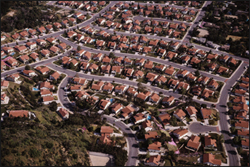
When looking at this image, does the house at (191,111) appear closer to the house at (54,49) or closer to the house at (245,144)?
the house at (245,144)

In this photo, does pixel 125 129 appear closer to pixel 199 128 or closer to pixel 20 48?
pixel 199 128

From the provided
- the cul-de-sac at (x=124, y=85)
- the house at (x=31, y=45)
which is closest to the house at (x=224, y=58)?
the cul-de-sac at (x=124, y=85)

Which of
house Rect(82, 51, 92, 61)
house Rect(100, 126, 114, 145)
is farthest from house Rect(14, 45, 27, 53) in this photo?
house Rect(100, 126, 114, 145)

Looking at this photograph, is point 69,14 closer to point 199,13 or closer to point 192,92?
point 199,13

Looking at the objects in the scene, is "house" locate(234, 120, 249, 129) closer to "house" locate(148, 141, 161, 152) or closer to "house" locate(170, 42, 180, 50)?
"house" locate(148, 141, 161, 152)

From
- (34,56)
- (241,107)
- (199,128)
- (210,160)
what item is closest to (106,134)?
(210,160)

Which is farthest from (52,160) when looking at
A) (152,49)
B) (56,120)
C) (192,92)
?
(152,49)
